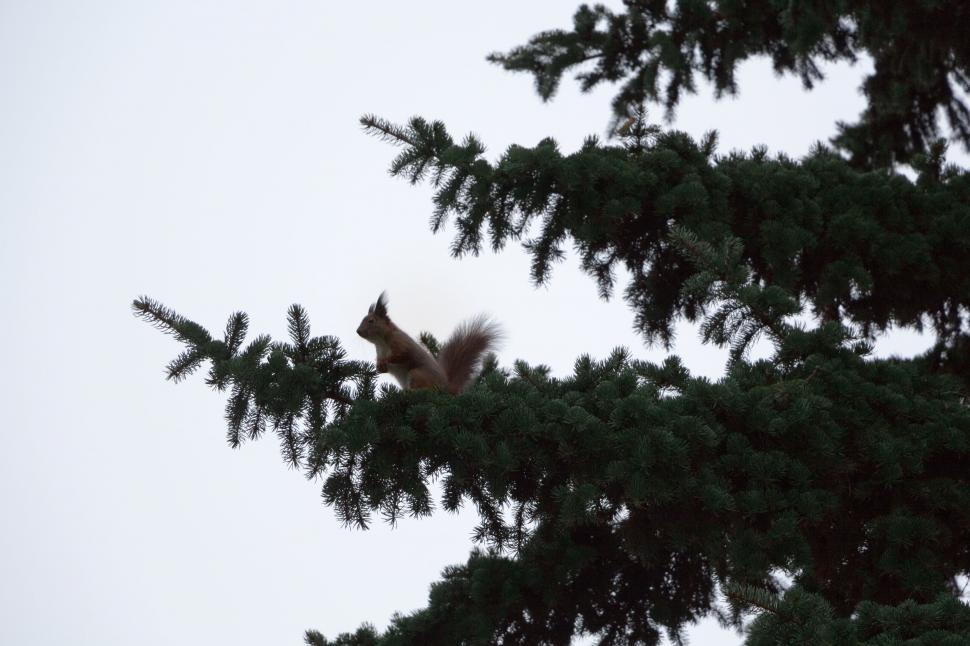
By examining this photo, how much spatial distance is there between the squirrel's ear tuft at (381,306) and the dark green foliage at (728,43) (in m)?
2.26

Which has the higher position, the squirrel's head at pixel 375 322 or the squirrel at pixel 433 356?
the squirrel's head at pixel 375 322

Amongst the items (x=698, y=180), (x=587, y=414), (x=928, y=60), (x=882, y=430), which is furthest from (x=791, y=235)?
(x=928, y=60)

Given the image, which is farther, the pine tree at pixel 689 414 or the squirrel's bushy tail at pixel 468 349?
the squirrel's bushy tail at pixel 468 349

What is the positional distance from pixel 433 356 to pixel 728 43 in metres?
3.15

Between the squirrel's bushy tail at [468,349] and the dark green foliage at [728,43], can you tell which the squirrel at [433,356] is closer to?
the squirrel's bushy tail at [468,349]

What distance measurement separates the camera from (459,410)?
3.36m

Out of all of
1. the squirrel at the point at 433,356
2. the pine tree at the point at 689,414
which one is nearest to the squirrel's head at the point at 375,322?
the squirrel at the point at 433,356

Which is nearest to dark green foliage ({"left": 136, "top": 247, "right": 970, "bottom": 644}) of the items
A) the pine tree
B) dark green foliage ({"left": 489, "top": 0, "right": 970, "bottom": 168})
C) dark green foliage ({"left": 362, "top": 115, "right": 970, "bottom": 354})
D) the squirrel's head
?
the pine tree

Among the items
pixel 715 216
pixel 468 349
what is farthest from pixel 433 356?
pixel 715 216

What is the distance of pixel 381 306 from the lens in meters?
5.25

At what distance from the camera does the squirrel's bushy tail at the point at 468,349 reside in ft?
16.2

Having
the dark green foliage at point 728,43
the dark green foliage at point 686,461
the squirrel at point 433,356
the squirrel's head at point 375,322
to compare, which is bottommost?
the dark green foliage at point 686,461

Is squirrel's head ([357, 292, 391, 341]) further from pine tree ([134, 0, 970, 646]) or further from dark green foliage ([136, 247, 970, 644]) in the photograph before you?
dark green foliage ([136, 247, 970, 644])

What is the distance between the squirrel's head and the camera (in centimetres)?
503
